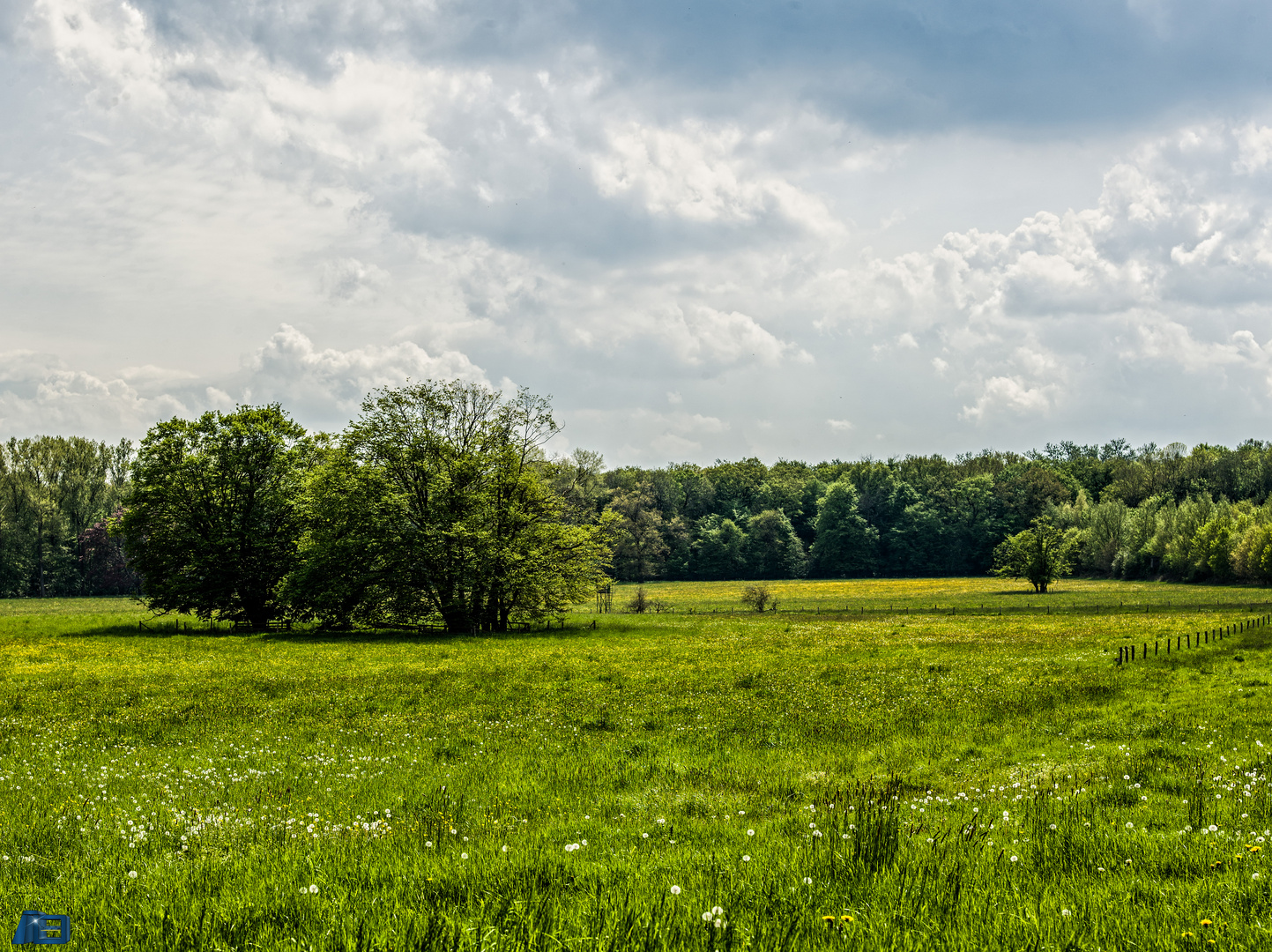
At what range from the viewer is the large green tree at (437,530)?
166 ft

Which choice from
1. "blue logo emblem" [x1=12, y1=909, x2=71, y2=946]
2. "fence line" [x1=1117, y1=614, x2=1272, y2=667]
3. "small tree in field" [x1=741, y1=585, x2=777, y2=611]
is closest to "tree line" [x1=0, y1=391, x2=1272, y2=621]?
"small tree in field" [x1=741, y1=585, x2=777, y2=611]

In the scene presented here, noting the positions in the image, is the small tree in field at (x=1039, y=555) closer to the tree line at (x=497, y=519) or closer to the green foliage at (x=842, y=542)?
the tree line at (x=497, y=519)

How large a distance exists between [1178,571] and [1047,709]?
134 m

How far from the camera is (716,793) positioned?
11.9 meters

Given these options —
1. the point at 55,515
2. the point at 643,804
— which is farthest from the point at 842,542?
the point at 643,804

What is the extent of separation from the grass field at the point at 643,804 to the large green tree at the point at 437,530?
19.3m

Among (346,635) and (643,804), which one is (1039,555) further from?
(643,804)

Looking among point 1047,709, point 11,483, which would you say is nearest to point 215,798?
point 1047,709

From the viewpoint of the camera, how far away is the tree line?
5162 centimetres

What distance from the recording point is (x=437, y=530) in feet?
166

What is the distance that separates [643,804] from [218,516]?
5249 centimetres

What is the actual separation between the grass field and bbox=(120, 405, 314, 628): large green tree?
20.7m

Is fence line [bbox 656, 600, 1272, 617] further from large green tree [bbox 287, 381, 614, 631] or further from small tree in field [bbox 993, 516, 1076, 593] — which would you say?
small tree in field [bbox 993, 516, 1076, 593]

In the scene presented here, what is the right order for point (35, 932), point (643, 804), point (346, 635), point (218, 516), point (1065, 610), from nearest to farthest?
point (35, 932) → point (643, 804) → point (346, 635) → point (218, 516) → point (1065, 610)
